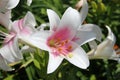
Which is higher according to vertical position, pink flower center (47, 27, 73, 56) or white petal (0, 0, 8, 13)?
white petal (0, 0, 8, 13)

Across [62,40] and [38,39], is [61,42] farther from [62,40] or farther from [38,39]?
[38,39]

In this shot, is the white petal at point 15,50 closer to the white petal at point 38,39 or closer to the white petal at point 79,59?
the white petal at point 38,39

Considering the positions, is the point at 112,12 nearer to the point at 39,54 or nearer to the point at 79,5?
the point at 79,5

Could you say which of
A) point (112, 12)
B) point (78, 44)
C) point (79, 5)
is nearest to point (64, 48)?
point (78, 44)

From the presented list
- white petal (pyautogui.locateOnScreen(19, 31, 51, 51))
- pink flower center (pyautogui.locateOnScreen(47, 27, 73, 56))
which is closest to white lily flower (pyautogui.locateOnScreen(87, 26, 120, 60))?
pink flower center (pyautogui.locateOnScreen(47, 27, 73, 56))

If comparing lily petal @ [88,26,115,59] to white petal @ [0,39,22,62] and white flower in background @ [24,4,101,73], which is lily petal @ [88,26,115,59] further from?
white petal @ [0,39,22,62]
